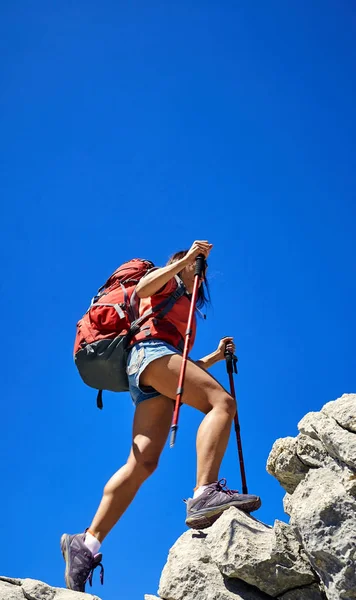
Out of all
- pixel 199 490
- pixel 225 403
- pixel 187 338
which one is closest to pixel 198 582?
pixel 199 490

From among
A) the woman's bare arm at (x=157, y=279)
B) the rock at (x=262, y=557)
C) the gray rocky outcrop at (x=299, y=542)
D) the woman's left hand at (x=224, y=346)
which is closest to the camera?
the gray rocky outcrop at (x=299, y=542)

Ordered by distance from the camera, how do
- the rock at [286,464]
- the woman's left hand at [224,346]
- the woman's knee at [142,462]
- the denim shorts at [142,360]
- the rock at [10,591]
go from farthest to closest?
the woman's left hand at [224,346] < the denim shorts at [142,360] < the woman's knee at [142,462] < the rock at [286,464] < the rock at [10,591]

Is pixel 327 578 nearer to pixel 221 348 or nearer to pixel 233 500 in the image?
pixel 233 500

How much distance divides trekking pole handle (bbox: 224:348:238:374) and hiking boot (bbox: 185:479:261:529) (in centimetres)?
200

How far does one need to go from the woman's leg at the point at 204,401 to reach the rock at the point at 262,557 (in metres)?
0.58

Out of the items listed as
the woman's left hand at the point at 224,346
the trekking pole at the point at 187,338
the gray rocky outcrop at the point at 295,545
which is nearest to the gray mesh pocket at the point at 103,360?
the trekking pole at the point at 187,338

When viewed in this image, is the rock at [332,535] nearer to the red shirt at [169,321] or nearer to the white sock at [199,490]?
the white sock at [199,490]

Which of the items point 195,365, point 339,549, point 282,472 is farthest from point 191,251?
point 339,549

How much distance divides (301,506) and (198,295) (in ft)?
10.4

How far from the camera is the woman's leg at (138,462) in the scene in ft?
21.2

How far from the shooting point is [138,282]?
25.1 ft

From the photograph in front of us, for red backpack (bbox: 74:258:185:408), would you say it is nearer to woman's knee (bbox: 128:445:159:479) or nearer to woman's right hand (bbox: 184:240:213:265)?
woman's right hand (bbox: 184:240:213:265)

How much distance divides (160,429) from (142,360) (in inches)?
32.7

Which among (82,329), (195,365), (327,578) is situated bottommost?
(327,578)
